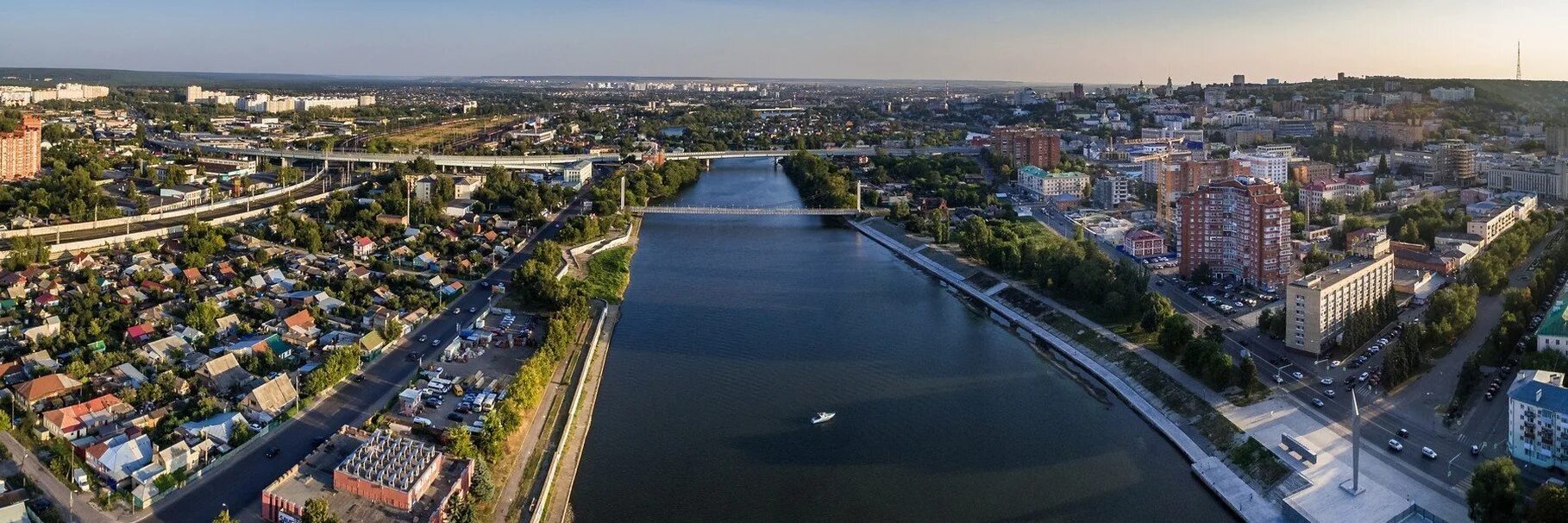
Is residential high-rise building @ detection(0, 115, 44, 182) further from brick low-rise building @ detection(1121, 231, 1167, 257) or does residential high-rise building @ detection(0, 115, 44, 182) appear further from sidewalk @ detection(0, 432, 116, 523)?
brick low-rise building @ detection(1121, 231, 1167, 257)

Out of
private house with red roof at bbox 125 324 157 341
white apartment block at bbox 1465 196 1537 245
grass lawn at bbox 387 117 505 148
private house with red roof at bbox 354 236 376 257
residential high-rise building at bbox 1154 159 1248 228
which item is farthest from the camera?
grass lawn at bbox 387 117 505 148

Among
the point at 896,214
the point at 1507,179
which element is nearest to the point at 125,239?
the point at 896,214

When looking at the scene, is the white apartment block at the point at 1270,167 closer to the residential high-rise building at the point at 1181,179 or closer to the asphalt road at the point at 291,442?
the residential high-rise building at the point at 1181,179

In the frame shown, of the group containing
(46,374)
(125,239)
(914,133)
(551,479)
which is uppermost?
(914,133)

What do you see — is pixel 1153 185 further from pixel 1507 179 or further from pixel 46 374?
pixel 46 374

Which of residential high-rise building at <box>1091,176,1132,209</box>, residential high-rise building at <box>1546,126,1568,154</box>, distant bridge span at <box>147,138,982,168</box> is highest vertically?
residential high-rise building at <box>1546,126,1568,154</box>

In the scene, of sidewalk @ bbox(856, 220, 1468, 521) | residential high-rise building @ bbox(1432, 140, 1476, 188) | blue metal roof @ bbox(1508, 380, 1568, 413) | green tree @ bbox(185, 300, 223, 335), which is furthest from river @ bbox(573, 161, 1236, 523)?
residential high-rise building @ bbox(1432, 140, 1476, 188)

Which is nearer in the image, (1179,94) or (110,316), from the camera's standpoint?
(110,316)

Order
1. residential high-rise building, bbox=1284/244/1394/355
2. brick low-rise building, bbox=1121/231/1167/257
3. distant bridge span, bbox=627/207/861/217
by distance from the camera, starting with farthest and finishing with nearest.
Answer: distant bridge span, bbox=627/207/861/217, brick low-rise building, bbox=1121/231/1167/257, residential high-rise building, bbox=1284/244/1394/355
